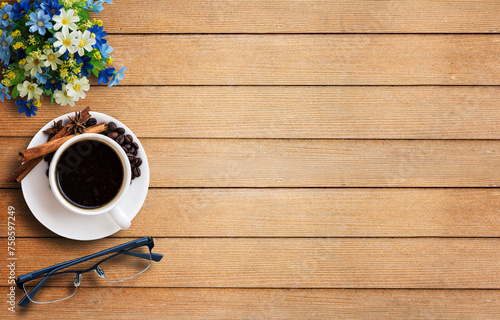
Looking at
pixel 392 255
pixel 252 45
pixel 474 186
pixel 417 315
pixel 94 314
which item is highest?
pixel 252 45

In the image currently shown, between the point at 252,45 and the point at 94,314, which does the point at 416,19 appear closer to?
the point at 252,45

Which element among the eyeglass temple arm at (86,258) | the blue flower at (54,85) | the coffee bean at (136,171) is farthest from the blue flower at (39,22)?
the eyeglass temple arm at (86,258)

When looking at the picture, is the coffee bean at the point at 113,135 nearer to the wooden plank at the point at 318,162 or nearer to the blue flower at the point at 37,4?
the wooden plank at the point at 318,162

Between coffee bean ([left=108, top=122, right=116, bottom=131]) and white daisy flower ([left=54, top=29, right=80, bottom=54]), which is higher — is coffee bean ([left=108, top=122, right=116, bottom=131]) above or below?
below

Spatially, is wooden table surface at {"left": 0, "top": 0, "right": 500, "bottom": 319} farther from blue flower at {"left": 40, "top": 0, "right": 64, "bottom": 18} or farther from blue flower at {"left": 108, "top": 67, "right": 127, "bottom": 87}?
blue flower at {"left": 40, "top": 0, "right": 64, "bottom": 18}

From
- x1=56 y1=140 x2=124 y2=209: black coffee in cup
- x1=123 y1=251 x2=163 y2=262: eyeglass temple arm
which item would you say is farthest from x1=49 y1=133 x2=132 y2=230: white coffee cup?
x1=123 y1=251 x2=163 y2=262: eyeglass temple arm

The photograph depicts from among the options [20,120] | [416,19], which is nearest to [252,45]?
[416,19]

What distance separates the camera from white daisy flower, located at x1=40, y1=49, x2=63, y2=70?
0.80 m

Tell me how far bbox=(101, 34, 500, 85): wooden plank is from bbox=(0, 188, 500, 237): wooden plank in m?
0.27

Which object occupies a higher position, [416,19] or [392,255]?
[416,19]

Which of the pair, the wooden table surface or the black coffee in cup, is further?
the wooden table surface

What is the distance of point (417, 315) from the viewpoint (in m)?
0.92

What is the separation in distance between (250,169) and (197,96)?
0.72 feet

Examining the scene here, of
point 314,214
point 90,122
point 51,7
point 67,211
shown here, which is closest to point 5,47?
point 51,7
